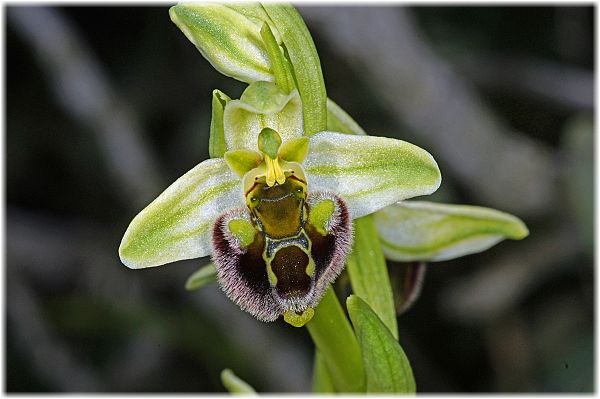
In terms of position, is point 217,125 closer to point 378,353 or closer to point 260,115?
point 260,115

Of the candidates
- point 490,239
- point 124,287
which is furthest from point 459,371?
point 490,239

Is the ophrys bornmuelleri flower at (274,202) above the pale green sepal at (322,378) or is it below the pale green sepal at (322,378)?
above

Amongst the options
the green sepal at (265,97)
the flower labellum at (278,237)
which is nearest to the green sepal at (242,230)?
the flower labellum at (278,237)

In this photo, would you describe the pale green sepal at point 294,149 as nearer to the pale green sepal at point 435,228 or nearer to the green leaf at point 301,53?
the green leaf at point 301,53

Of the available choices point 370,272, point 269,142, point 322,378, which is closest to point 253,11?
point 269,142

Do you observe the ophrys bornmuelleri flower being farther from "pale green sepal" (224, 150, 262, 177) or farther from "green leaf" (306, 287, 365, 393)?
"green leaf" (306, 287, 365, 393)

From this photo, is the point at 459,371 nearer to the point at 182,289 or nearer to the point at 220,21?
the point at 182,289

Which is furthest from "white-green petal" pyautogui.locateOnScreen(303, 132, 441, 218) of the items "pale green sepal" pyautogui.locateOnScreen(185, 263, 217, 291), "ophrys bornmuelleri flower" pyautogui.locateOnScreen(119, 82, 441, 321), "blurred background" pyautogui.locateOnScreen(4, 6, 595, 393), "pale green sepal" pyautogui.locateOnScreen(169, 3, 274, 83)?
"blurred background" pyautogui.locateOnScreen(4, 6, 595, 393)

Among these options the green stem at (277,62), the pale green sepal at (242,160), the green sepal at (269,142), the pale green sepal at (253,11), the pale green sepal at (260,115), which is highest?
the pale green sepal at (253,11)
